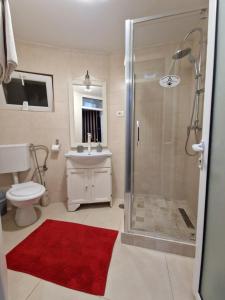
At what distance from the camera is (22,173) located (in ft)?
7.59

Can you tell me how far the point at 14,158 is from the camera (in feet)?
6.79

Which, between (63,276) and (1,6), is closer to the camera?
(1,6)

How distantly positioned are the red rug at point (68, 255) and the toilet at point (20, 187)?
25 centimetres

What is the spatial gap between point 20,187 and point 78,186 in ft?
2.33

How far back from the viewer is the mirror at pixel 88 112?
7.89 feet

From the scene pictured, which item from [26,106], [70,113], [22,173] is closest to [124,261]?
[22,173]

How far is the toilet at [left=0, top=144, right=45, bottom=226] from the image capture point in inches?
69.1

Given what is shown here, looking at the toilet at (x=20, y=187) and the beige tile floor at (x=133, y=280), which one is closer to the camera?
the beige tile floor at (x=133, y=280)

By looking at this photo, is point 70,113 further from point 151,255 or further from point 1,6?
point 151,255

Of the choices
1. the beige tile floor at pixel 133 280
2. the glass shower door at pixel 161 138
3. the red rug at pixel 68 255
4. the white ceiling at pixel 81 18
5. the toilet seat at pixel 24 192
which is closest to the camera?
the beige tile floor at pixel 133 280

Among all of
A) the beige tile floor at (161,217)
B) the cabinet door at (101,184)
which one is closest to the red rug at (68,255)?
the beige tile floor at (161,217)

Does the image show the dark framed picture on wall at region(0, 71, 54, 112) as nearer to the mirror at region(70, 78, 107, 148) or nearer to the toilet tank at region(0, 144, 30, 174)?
the mirror at region(70, 78, 107, 148)

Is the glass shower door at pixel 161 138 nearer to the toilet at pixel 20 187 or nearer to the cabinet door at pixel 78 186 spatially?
the cabinet door at pixel 78 186

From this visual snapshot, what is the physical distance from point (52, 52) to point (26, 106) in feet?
2.76
